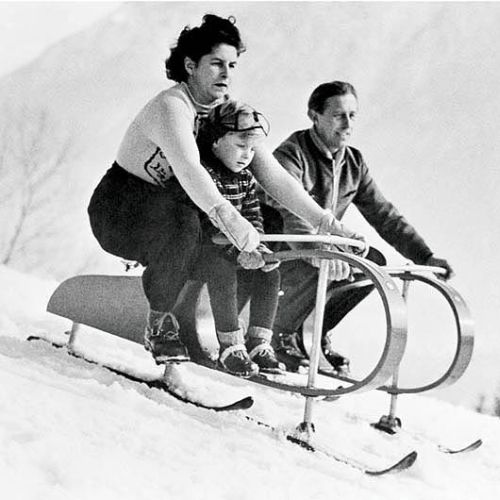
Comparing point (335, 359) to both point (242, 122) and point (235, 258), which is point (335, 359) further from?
point (242, 122)

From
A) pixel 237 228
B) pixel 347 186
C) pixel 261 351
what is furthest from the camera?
pixel 347 186

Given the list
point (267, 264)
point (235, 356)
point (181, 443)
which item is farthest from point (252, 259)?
point (181, 443)

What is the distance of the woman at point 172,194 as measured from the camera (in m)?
1.88

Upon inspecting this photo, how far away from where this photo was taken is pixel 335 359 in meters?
2.48

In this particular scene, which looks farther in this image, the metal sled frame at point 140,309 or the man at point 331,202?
the man at point 331,202

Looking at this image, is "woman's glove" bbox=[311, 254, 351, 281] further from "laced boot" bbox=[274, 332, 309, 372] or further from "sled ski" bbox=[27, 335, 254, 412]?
"laced boot" bbox=[274, 332, 309, 372]

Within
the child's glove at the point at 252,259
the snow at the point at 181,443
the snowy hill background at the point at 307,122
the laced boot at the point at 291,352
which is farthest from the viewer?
the snowy hill background at the point at 307,122

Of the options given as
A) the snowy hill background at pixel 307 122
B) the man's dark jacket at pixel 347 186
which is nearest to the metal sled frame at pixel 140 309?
the man's dark jacket at pixel 347 186

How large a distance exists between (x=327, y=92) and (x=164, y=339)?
3.47 ft

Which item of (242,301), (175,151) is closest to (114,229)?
(175,151)

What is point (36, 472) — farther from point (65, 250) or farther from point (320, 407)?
point (65, 250)

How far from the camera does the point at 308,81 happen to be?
6773mm

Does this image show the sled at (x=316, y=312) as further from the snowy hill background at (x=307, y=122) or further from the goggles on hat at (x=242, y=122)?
the snowy hill background at (x=307, y=122)

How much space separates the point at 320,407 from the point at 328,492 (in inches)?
37.4
